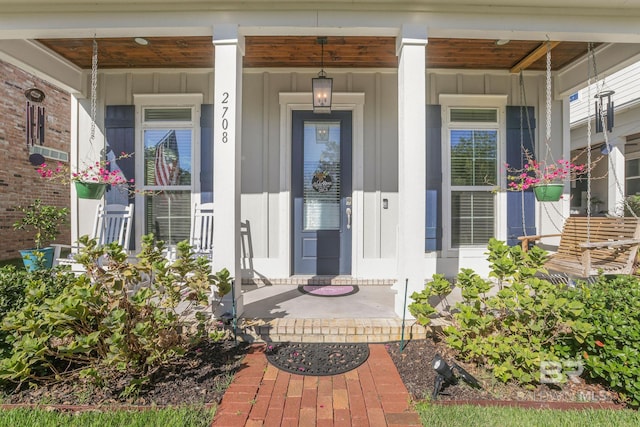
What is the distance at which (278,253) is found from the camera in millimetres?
3965

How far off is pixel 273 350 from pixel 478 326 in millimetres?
1451

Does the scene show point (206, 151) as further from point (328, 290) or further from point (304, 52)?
point (328, 290)

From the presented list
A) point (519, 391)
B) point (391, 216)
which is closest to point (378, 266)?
point (391, 216)

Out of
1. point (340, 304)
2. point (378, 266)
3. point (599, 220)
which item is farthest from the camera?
point (378, 266)

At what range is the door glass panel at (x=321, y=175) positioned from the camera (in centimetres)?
402

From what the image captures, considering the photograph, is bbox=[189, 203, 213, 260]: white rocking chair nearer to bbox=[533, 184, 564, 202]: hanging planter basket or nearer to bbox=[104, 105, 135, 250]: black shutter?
bbox=[104, 105, 135, 250]: black shutter

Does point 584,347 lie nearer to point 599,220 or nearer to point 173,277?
point 599,220

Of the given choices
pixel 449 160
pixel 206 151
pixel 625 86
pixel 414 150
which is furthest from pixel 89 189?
pixel 625 86

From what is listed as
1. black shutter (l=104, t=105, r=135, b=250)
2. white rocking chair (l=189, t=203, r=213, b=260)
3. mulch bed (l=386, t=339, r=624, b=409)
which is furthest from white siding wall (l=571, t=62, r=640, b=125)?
black shutter (l=104, t=105, r=135, b=250)

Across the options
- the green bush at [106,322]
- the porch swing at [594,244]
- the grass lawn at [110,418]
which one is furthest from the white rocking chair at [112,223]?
the porch swing at [594,244]

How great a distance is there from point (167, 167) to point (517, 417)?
13.6ft

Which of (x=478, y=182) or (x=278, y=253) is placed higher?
(x=478, y=182)

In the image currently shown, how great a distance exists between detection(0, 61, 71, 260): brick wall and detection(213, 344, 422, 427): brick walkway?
18.9 ft

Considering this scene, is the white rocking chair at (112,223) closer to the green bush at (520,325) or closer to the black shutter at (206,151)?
the black shutter at (206,151)
